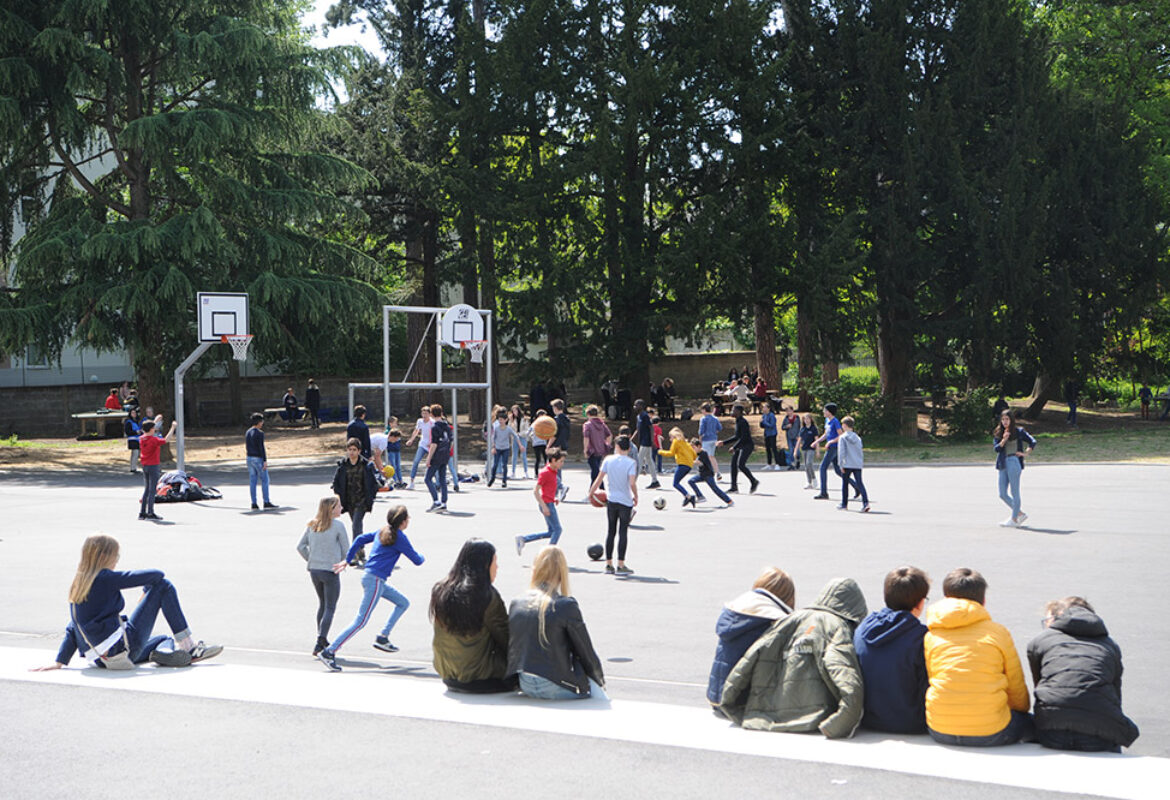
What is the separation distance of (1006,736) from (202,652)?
6.13 m

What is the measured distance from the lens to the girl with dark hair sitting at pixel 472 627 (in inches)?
328

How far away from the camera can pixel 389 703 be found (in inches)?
322

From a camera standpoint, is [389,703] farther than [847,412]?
No

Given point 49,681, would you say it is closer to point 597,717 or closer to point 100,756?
point 100,756

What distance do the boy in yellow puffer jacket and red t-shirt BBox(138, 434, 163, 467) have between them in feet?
50.2

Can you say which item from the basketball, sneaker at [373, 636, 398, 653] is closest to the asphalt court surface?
sneaker at [373, 636, 398, 653]

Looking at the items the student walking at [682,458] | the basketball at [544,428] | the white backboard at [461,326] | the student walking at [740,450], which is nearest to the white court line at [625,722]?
the basketball at [544,428]

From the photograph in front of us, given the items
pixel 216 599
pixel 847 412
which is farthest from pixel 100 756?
pixel 847 412

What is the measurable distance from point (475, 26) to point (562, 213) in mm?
6884

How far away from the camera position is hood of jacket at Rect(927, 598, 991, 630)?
7137 millimetres

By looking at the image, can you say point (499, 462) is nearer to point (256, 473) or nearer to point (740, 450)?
point (740, 450)

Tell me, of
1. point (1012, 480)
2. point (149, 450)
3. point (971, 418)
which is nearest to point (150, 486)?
point (149, 450)

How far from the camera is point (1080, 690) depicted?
22.2 ft

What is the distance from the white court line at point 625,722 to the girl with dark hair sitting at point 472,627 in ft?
0.53
